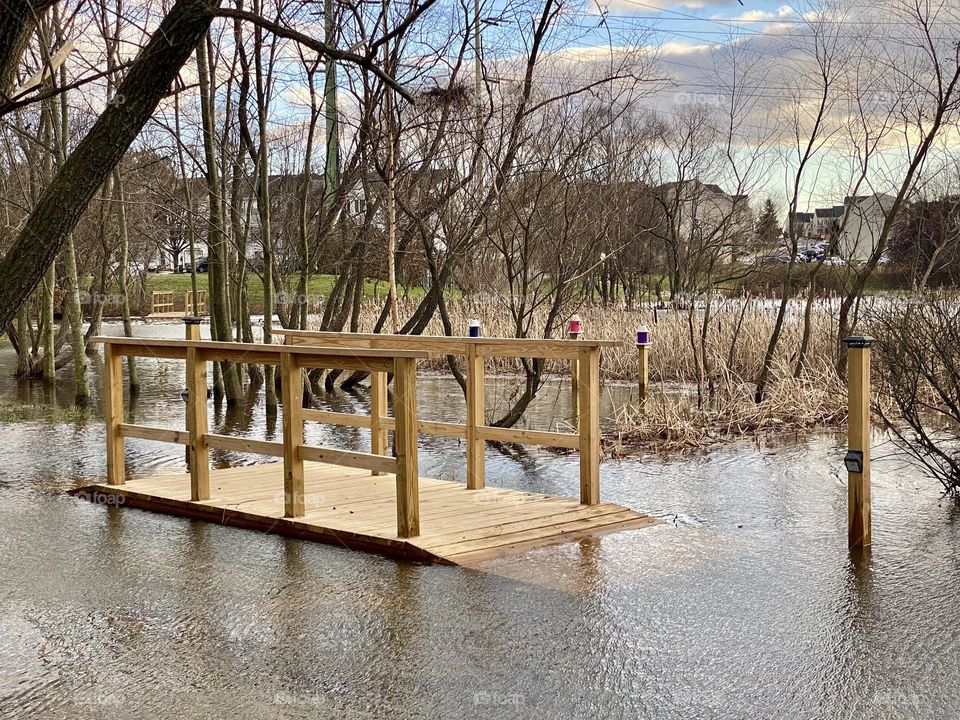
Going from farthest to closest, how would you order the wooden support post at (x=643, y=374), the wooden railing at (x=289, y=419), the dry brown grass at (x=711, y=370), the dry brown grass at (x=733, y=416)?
1. the wooden support post at (x=643, y=374)
2. the dry brown grass at (x=711, y=370)
3. the dry brown grass at (x=733, y=416)
4. the wooden railing at (x=289, y=419)

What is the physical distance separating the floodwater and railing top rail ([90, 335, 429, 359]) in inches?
52.1

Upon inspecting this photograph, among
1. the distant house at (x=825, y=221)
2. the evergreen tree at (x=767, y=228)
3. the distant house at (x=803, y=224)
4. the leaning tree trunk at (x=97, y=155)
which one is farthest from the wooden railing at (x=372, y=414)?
the evergreen tree at (x=767, y=228)

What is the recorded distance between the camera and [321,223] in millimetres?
17188

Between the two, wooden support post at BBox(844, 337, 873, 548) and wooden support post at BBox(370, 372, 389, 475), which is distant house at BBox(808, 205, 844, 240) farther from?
wooden support post at BBox(844, 337, 873, 548)

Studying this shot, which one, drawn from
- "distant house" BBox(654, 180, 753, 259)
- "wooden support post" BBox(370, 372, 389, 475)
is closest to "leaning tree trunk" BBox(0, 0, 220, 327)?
"wooden support post" BBox(370, 372, 389, 475)

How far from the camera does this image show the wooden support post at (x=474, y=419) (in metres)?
9.48

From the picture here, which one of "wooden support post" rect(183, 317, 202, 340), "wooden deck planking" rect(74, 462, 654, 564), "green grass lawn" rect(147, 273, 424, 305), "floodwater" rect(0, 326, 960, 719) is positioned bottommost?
"floodwater" rect(0, 326, 960, 719)

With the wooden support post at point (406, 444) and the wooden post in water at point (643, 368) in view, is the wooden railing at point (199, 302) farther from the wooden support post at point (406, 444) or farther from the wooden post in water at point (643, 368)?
the wooden support post at point (406, 444)

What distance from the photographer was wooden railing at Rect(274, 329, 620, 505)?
8.57 meters

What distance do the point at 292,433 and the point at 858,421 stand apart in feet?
12.7

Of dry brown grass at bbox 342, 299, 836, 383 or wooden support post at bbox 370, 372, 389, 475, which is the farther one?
dry brown grass at bbox 342, 299, 836, 383

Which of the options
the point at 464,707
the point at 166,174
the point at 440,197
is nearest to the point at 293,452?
the point at 464,707

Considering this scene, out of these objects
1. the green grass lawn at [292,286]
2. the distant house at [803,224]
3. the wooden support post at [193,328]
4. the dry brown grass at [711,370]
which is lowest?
the dry brown grass at [711,370]

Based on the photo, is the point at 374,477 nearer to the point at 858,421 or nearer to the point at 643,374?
the point at 858,421
